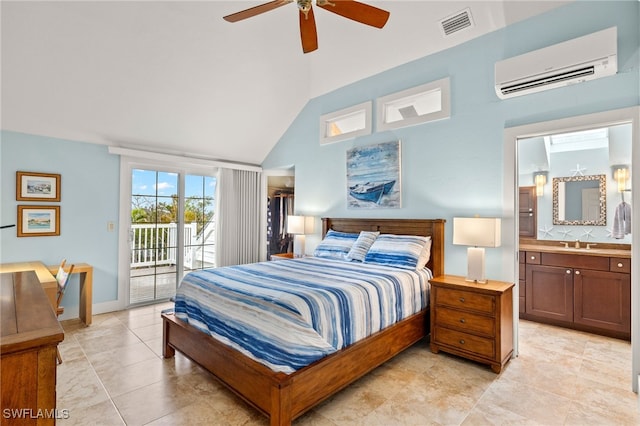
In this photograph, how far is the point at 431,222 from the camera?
3594 millimetres

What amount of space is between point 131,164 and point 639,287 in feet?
18.3

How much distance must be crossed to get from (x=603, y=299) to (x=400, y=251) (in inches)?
87.6

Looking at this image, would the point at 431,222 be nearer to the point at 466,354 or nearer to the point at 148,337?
the point at 466,354

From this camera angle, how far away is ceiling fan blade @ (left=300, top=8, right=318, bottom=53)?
7.63 ft

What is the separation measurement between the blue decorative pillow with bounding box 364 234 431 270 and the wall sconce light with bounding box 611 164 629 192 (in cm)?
253

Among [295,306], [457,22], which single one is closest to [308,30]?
[457,22]

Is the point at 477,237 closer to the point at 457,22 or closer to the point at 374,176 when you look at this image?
the point at 374,176

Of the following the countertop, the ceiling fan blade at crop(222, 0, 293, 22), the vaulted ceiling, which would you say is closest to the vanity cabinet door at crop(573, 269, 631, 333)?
the countertop

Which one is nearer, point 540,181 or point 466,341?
point 466,341

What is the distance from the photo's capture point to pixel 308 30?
8.08 ft

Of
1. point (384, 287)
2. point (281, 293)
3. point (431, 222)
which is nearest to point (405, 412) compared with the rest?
point (384, 287)

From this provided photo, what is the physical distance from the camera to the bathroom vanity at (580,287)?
10.9 feet

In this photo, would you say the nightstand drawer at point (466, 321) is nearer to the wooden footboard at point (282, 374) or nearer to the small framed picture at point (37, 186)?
the wooden footboard at point (282, 374)

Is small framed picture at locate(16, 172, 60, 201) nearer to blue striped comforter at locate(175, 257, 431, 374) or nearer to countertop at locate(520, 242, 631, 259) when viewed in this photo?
blue striped comforter at locate(175, 257, 431, 374)
